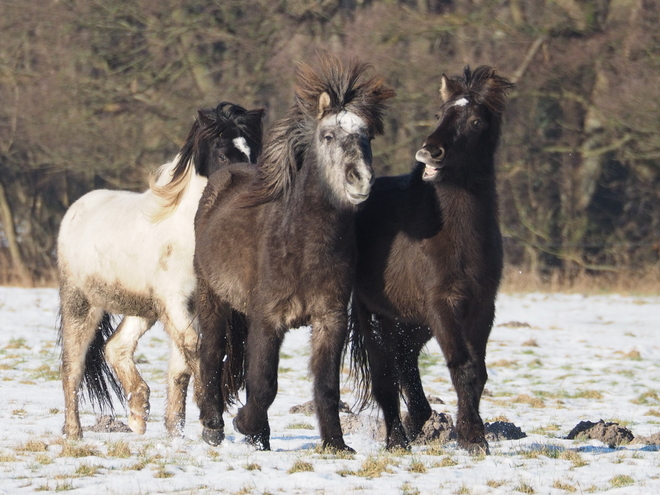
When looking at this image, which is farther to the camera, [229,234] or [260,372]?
[229,234]

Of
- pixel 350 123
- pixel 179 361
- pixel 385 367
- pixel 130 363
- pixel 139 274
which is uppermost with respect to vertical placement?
pixel 350 123

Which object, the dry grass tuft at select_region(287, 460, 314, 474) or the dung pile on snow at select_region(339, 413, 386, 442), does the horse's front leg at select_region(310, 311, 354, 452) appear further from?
the dung pile on snow at select_region(339, 413, 386, 442)

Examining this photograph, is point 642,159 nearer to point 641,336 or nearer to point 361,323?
point 641,336

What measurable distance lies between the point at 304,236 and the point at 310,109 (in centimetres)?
83

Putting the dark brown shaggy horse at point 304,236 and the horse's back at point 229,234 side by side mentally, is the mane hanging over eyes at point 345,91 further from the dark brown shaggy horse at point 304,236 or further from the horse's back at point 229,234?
the horse's back at point 229,234

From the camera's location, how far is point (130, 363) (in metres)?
7.64

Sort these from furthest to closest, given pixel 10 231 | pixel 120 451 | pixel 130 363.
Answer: pixel 10 231 → pixel 130 363 → pixel 120 451

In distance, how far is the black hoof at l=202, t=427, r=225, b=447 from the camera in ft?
20.4

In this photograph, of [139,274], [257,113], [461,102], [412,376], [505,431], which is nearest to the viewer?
[461,102]

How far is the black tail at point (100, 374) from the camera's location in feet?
25.2

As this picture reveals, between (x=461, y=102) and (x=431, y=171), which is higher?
(x=461, y=102)

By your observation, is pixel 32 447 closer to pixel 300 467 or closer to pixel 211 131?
pixel 300 467

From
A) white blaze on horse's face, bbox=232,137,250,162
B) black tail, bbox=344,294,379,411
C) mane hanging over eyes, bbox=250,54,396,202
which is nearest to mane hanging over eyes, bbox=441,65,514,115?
mane hanging over eyes, bbox=250,54,396,202

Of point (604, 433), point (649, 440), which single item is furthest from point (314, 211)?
point (649, 440)
